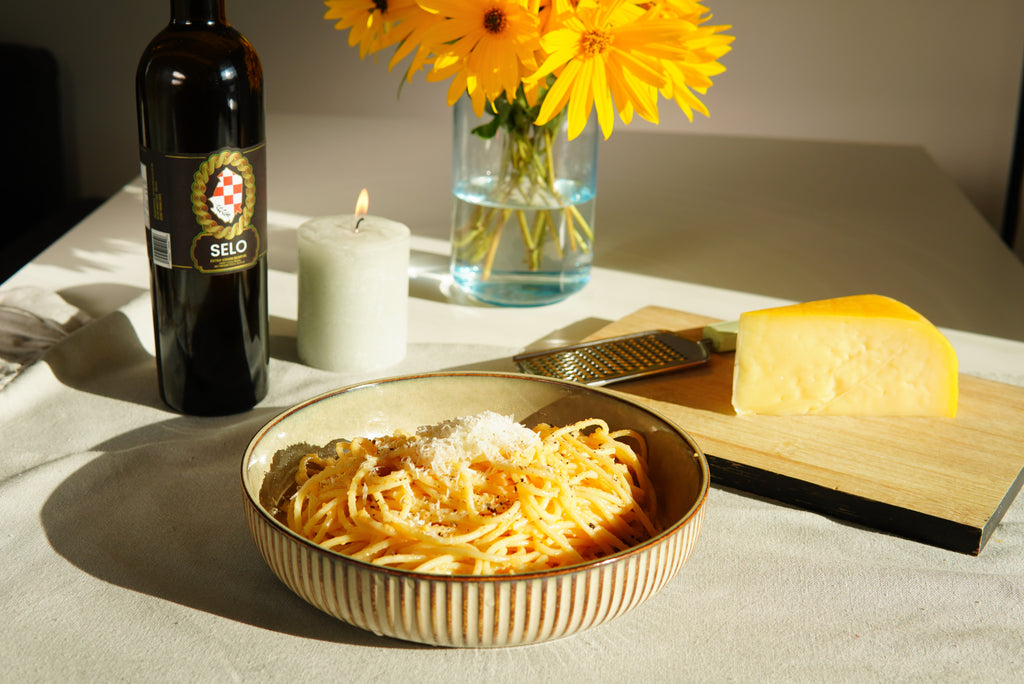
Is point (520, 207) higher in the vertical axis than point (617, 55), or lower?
lower

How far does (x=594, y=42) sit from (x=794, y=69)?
2055 mm

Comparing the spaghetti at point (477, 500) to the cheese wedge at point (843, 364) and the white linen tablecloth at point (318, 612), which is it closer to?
the white linen tablecloth at point (318, 612)

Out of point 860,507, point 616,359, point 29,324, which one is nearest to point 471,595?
point 860,507

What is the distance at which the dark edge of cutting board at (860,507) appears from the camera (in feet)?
2.63

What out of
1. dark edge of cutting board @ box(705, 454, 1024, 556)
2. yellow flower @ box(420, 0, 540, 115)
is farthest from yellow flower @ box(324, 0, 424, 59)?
dark edge of cutting board @ box(705, 454, 1024, 556)

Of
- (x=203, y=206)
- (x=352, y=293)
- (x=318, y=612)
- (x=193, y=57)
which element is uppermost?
(x=193, y=57)

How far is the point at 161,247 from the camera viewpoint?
35.5 inches

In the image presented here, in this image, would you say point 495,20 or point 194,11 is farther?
point 495,20

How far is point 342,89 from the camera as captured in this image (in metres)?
3.18

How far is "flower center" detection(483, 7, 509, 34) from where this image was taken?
982 mm

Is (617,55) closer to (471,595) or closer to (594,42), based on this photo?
(594,42)

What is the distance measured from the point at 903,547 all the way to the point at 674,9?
0.56m

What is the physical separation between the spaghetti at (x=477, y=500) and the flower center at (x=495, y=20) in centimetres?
45

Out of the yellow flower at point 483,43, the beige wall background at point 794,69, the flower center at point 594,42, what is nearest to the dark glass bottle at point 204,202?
the yellow flower at point 483,43
